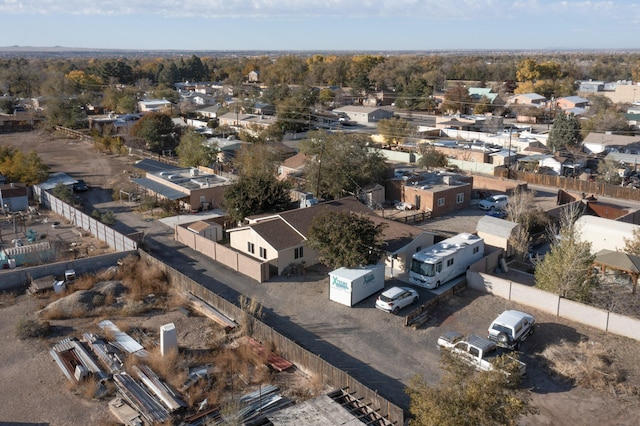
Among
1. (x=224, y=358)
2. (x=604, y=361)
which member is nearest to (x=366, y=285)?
(x=224, y=358)

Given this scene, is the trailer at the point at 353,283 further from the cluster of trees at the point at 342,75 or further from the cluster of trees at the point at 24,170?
the cluster of trees at the point at 342,75

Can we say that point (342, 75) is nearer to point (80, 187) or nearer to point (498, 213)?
point (80, 187)

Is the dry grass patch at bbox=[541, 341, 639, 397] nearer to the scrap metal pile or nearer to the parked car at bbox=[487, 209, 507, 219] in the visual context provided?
the scrap metal pile

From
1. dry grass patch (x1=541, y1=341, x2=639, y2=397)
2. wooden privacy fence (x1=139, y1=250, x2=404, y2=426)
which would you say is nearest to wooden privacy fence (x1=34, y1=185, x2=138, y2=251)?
wooden privacy fence (x1=139, y1=250, x2=404, y2=426)

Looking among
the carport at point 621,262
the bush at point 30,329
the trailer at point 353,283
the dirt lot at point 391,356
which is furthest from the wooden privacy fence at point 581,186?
the bush at point 30,329

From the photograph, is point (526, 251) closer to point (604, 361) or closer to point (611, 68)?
point (604, 361)
